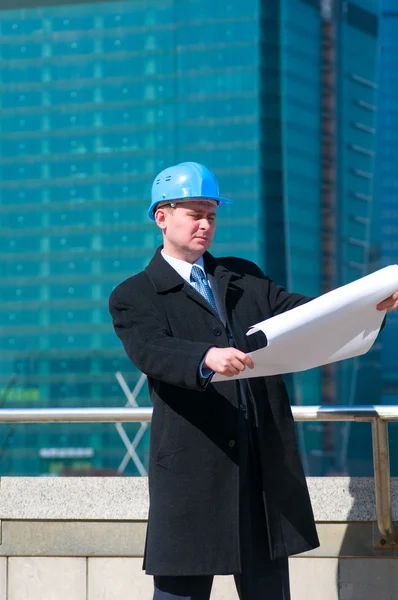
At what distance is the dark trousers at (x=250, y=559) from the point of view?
114 inches

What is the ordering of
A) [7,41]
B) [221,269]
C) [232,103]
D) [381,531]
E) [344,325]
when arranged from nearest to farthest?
[344,325], [221,269], [381,531], [232,103], [7,41]

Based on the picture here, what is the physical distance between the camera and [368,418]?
3750mm

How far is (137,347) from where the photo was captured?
2.89m

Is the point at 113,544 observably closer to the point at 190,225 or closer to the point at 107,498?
the point at 107,498

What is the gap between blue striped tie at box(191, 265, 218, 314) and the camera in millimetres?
3070

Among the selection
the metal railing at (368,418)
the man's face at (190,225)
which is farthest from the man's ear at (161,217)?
the metal railing at (368,418)

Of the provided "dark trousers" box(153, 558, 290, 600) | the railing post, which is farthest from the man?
the railing post

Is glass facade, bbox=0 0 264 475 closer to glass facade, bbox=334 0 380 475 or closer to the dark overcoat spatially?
glass facade, bbox=334 0 380 475

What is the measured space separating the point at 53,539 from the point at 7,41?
70.1 m

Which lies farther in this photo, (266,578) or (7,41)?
(7,41)

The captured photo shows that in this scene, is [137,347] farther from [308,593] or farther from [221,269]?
[308,593]

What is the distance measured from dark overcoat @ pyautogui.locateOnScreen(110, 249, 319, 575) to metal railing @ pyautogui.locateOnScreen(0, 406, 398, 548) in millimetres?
681

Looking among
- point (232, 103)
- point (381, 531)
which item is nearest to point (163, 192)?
point (381, 531)

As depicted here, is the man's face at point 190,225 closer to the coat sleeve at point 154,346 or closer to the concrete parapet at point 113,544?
the coat sleeve at point 154,346
